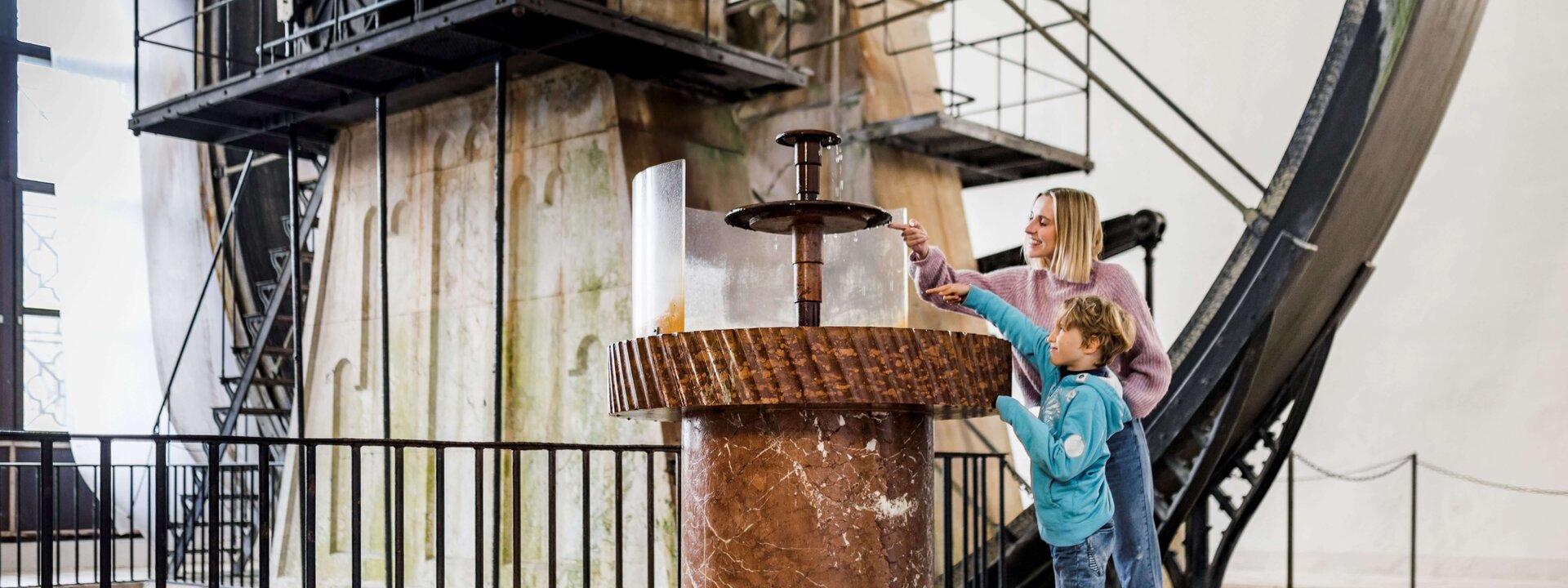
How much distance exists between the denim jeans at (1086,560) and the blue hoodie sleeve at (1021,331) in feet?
1.26

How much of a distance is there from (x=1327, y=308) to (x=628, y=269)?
377cm

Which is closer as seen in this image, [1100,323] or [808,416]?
[808,416]

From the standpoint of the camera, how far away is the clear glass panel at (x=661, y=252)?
3.42m

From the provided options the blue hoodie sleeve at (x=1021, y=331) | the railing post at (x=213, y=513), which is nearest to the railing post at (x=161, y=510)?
the railing post at (x=213, y=513)

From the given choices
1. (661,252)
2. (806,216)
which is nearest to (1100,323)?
(806,216)

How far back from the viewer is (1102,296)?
3.22 meters

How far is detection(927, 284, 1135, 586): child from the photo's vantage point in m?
2.98

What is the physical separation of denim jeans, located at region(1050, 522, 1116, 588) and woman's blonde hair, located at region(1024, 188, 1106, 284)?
0.65 meters

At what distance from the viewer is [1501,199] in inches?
465

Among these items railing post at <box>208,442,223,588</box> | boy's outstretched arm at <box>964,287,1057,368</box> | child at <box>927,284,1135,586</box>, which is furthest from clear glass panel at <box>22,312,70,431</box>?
child at <box>927,284,1135,586</box>

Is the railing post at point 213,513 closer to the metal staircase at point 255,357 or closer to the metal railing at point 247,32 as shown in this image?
the metal railing at point 247,32

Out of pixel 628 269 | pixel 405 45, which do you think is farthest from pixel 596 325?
pixel 405 45

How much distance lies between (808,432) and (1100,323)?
0.76 metres

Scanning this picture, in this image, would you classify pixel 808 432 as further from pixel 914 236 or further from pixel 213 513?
pixel 213 513
